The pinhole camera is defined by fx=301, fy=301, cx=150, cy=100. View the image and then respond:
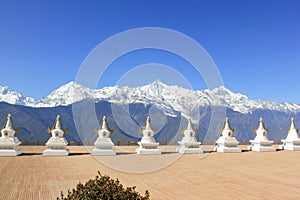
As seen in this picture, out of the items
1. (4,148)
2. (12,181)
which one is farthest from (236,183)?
(4,148)

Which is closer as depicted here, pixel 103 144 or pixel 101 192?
pixel 101 192

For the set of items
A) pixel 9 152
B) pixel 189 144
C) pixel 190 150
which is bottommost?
pixel 9 152

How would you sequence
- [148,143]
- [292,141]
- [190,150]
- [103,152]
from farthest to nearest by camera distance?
[292,141] → [190,150] → [148,143] → [103,152]

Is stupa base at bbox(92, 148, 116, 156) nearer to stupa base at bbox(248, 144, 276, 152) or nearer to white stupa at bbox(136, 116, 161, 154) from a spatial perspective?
white stupa at bbox(136, 116, 161, 154)

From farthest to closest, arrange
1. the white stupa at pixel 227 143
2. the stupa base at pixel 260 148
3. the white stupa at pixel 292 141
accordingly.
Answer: the white stupa at pixel 292 141 → the stupa base at pixel 260 148 → the white stupa at pixel 227 143

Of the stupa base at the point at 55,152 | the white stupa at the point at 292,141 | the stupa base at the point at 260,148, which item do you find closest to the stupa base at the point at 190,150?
the stupa base at the point at 260,148

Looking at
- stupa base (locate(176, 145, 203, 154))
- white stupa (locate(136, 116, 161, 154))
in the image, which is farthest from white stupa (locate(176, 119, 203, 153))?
white stupa (locate(136, 116, 161, 154))

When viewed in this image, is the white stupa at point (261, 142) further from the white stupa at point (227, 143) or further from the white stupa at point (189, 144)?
the white stupa at point (189, 144)

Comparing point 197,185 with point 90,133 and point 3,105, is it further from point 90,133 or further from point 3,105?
point 3,105

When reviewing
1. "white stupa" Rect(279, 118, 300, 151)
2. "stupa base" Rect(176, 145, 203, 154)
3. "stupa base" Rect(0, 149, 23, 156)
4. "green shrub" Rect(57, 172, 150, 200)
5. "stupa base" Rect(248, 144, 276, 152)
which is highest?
"white stupa" Rect(279, 118, 300, 151)

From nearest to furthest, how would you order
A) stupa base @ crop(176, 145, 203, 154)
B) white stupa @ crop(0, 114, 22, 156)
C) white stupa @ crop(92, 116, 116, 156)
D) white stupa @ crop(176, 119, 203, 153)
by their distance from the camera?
white stupa @ crop(0, 114, 22, 156)
white stupa @ crop(92, 116, 116, 156)
stupa base @ crop(176, 145, 203, 154)
white stupa @ crop(176, 119, 203, 153)

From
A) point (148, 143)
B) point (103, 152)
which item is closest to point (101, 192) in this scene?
point (103, 152)

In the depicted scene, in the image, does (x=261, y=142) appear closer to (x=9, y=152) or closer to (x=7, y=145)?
(x=9, y=152)

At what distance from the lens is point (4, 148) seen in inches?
1204
